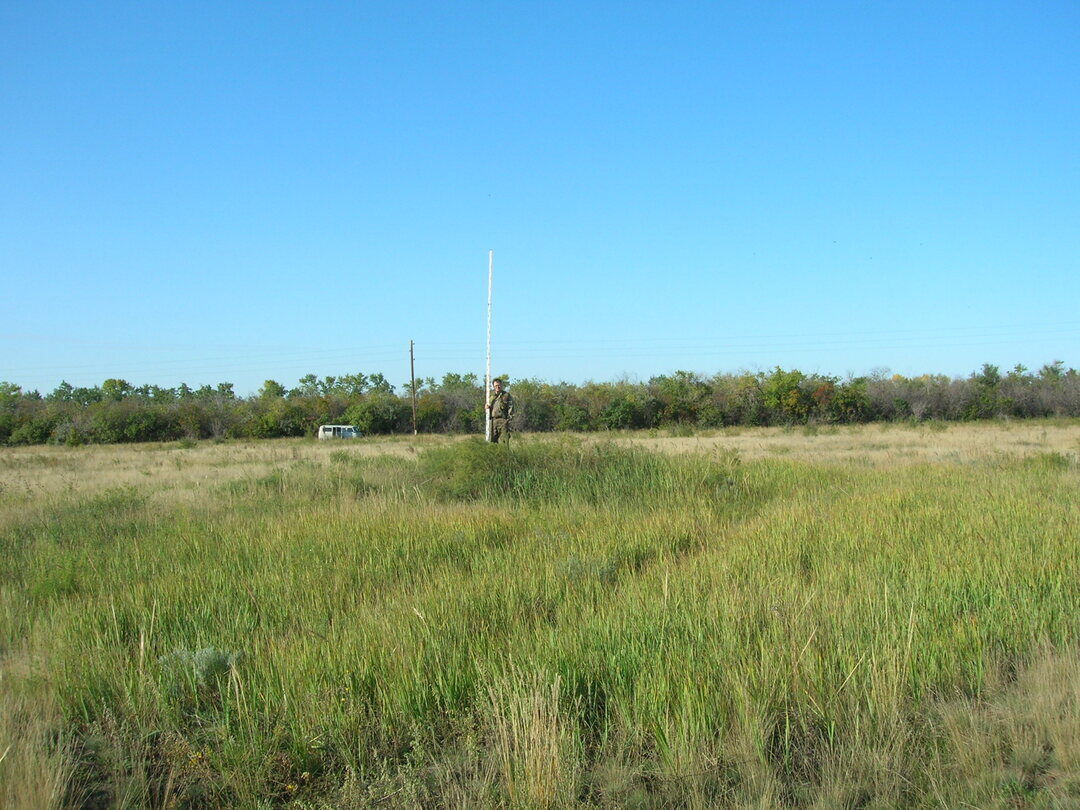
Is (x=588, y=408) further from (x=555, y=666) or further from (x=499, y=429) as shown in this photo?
(x=555, y=666)

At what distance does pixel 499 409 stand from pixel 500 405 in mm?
83

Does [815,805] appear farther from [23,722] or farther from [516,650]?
[23,722]

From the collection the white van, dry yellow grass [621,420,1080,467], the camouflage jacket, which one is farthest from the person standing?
the white van

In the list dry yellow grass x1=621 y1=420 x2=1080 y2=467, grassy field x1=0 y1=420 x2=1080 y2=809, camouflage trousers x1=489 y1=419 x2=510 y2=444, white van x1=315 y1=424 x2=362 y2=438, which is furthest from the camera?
white van x1=315 y1=424 x2=362 y2=438

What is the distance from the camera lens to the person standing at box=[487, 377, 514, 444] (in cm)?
1547

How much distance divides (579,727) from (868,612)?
216 cm

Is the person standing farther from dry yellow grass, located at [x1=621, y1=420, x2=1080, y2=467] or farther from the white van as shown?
the white van

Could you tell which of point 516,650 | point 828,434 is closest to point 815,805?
point 516,650

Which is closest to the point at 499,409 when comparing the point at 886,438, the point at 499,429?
the point at 499,429

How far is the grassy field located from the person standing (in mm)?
7108

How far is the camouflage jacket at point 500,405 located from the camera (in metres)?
15.5

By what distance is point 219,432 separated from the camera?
53656 mm

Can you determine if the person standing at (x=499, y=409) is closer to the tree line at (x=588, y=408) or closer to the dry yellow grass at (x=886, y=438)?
the dry yellow grass at (x=886, y=438)

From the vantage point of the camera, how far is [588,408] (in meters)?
56.5
